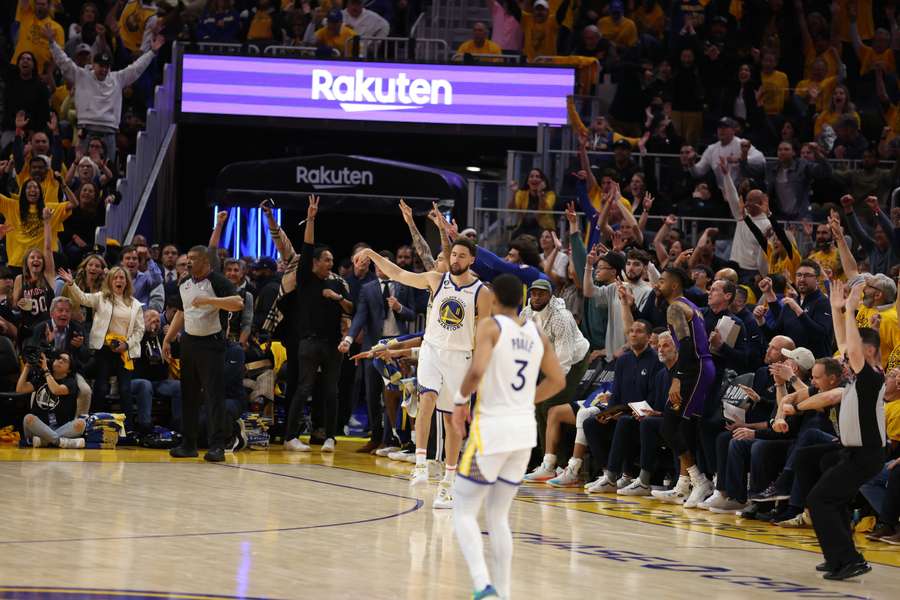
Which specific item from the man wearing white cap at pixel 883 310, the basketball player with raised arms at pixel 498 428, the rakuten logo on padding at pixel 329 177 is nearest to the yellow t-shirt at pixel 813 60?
the rakuten logo on padding at pixel 329 177

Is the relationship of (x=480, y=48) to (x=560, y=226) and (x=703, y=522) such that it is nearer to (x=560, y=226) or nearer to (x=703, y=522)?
(x=560, y=226)

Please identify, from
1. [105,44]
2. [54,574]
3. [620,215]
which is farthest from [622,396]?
[105,44]

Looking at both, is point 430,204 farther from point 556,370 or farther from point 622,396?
point 556,370

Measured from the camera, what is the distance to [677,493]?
12422mm

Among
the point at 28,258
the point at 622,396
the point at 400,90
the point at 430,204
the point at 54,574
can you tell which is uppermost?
the point at 400,90

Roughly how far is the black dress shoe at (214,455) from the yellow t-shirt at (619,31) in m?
11.0

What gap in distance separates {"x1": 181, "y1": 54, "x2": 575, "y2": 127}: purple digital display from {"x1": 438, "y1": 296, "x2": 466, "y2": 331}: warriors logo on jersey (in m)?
10.3

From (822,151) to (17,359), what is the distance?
10005 millimetres

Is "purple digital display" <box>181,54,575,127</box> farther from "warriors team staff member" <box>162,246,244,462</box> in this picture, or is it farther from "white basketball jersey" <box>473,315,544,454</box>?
"white basketball jersey" <box>473,315,544,454</box>

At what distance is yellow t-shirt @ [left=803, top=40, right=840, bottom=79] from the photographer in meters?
21.0

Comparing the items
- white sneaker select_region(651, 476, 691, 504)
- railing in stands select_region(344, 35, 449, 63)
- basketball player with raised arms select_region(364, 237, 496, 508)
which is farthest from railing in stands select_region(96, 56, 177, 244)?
white sneaker select_region(651, 476, 691, 504)

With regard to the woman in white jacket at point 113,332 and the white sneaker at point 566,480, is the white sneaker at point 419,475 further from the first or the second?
the woman in white jacket at point 113,332

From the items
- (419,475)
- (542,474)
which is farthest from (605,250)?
(419,475)

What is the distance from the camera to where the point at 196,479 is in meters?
12.6
